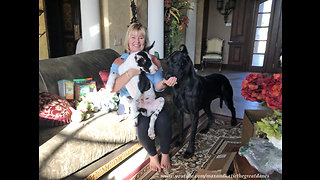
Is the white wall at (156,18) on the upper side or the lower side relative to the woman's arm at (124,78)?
upper

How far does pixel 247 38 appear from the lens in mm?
7051

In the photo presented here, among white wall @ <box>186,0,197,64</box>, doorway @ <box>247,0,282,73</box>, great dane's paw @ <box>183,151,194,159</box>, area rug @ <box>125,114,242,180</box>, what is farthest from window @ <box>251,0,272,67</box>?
great dane's paw @ <box>183,151,194,159</box>

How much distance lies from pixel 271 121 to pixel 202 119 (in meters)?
1.97

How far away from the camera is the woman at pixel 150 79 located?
1.49 m

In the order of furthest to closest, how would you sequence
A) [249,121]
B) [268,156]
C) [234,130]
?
[234,130]
[249,121]
[268,156]

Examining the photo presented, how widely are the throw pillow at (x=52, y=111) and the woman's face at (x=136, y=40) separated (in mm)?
720

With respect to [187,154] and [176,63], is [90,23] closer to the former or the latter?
[176,63]

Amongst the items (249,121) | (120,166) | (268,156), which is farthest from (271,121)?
(120,166)

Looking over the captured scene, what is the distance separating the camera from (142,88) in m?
1.50

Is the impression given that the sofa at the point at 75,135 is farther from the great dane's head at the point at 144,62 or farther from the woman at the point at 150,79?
the great dane's head at the point at 144,62

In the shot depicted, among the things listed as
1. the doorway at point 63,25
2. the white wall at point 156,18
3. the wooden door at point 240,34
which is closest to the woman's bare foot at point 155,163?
the white wall at point 156,18

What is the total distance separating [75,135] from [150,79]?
69 cm

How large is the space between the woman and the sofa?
18 cm
